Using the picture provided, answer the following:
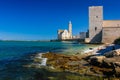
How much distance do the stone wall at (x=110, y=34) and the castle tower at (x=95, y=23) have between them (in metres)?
2.78

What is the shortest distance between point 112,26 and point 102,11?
447 centimetres

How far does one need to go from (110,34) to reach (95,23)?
529cm

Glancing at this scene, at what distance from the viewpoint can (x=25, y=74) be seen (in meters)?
12.7

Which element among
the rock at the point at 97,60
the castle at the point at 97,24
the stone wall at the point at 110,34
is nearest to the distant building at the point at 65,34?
the castle at the point at 97,24

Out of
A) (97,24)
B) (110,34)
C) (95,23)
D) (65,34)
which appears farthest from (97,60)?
(65,34)

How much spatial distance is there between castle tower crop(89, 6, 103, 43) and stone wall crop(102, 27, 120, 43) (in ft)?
9.14

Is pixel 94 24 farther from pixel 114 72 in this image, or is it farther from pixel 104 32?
pixel 114 72

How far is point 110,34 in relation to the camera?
48.1 meters

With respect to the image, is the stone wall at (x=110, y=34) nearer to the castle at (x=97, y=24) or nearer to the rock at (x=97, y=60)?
the castle at (x=97, y=24)

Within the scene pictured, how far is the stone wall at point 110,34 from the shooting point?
156 feet

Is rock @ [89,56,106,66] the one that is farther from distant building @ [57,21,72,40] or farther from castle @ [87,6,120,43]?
distant building @ [57,21,72,40]

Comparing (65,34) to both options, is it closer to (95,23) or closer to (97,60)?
(95,23)

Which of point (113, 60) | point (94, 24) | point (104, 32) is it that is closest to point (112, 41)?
point (104, 32)

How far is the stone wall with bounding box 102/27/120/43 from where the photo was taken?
4766 centimetres
